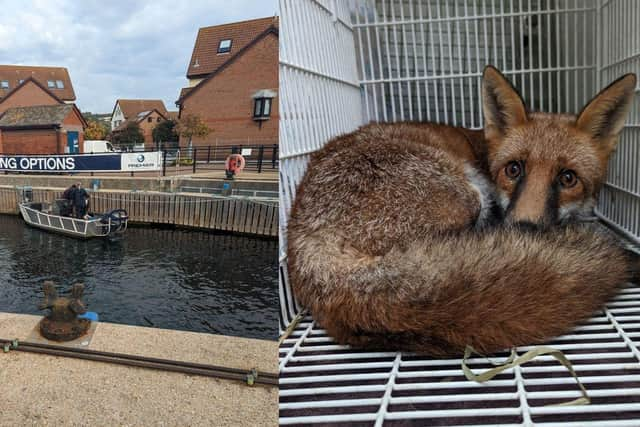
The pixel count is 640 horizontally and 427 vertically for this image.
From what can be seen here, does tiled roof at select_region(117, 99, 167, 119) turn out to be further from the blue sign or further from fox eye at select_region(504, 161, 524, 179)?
fox eye at select_region(504, 161, 524, 179)

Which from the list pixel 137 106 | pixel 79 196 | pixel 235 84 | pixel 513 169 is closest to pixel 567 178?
pixel 513 169

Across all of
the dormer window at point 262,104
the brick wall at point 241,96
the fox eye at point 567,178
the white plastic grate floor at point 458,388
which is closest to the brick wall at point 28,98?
the brick wall at point 241,96

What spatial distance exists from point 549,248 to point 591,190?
0.42 meters

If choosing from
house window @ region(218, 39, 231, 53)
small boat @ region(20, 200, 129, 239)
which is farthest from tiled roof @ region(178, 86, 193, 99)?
small boat @ region(20, 200, 129, 239)

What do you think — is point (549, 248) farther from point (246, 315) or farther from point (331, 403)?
point (246, 315)

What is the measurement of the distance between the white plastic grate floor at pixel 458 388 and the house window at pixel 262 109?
498 mm

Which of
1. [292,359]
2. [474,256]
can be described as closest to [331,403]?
[292,359]

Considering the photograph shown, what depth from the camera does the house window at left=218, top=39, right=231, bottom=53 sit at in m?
0.93

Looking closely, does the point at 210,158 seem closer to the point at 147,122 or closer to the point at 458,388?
the point at 147,122

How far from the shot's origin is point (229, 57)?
943mm

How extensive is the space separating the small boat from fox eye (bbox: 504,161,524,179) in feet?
3.25

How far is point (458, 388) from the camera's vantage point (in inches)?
21.5

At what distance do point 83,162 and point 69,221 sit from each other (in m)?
0.47

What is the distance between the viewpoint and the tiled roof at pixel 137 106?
1051mm
